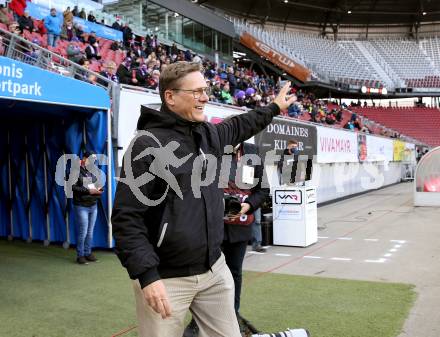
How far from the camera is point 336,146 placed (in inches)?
681

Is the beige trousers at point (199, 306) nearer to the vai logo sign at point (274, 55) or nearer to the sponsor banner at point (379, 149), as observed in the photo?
the sponsor banner at point (379, 149)

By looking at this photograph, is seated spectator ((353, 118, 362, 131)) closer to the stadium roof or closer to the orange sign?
the orange sign

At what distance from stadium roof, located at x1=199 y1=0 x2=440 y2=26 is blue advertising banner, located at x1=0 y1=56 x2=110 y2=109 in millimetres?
40162

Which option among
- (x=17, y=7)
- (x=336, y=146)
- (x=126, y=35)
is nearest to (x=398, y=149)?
(x=336, y=146)

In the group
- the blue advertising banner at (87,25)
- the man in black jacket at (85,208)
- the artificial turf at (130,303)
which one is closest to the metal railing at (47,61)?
the man in black jacket at (85,208)

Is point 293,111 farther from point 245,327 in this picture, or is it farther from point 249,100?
point 245,327

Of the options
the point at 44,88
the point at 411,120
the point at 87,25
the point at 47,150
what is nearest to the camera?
the point at 44,88

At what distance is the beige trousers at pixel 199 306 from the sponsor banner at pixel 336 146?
13.1m

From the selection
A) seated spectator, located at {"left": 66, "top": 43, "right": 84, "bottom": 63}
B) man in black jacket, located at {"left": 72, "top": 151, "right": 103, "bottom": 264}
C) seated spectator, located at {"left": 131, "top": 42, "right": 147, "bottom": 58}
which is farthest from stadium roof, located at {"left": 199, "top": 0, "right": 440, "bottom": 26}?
man in black jacket, located at {"left": 72, "top": 151, "right": 103, "bottom": 264}

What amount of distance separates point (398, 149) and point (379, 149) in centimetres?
534

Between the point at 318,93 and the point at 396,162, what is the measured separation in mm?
19497

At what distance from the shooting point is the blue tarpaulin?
306 inches

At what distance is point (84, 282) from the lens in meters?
6.74

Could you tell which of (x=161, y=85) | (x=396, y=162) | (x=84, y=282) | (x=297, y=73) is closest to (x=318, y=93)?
(x=297, y=73)
